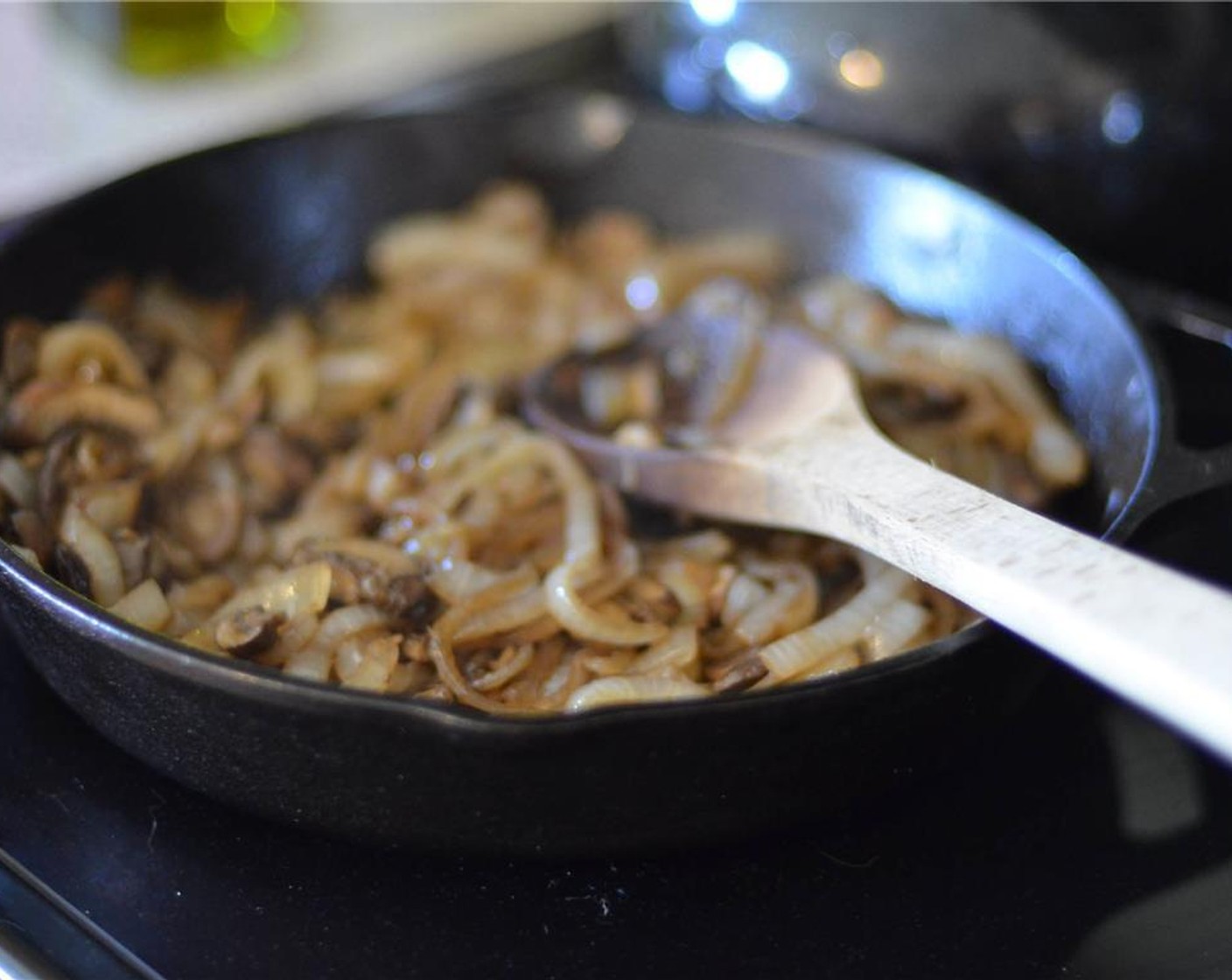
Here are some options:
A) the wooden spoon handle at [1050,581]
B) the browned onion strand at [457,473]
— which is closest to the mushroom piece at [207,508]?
the browned onion strand at [457,473]

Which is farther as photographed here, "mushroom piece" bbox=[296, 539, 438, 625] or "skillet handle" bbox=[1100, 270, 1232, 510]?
"mushroom piece" bbox=[296, 539, 438, 625]

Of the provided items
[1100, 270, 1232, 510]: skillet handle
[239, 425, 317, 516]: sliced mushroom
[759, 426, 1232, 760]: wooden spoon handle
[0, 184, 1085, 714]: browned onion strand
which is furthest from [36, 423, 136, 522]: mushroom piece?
[1100, 270, 1232, 510]: skillet handle

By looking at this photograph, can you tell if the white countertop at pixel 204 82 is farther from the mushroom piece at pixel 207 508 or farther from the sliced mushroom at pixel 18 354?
the mushroom piece at pixel 207 508

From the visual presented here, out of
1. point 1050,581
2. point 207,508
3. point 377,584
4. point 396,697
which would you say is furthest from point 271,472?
point 1050,581

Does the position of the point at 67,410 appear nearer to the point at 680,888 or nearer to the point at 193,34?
the point at 680,888

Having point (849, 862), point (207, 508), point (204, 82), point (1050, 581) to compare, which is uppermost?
point (204, 82)

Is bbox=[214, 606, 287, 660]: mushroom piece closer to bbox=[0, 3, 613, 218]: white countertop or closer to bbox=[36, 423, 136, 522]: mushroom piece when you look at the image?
bbox=[36, 423, 136, 522]: mushroom piece
